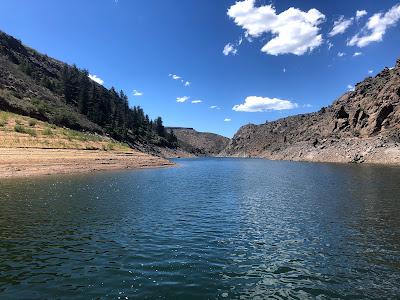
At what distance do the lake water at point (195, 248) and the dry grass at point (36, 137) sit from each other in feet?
113

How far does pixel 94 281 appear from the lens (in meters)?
13.6

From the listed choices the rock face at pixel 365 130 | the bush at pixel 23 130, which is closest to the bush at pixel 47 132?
the bush at pixel 23 130

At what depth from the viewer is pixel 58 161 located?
62.8 m

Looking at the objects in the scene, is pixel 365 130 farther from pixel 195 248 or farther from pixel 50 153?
pixel 195 248

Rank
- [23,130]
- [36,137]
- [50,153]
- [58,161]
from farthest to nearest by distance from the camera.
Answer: [23,130], [36,137], [50,153], [58,161]

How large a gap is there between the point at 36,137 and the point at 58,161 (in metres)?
11.4


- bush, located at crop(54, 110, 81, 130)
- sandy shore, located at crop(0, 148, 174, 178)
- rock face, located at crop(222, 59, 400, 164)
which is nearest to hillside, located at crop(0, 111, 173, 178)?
sandy shore, located at crop(0, 148, 174, 178)

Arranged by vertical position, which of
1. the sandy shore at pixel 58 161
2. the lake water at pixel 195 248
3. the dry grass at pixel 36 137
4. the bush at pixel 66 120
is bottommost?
the lake water at pixel 195 248

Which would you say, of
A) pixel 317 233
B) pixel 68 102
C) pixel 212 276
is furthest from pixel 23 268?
pixel 68 102

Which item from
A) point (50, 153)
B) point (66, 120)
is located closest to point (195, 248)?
point (50, 153)

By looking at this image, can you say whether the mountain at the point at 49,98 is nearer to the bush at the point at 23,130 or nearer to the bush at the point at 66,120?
the bush at the point at 66,120

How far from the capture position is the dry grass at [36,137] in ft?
212

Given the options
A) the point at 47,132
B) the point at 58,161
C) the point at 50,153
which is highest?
the point at 47,132

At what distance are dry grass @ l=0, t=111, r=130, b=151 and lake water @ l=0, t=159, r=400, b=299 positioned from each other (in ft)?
113
